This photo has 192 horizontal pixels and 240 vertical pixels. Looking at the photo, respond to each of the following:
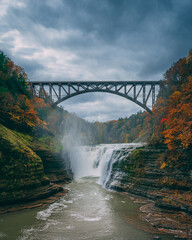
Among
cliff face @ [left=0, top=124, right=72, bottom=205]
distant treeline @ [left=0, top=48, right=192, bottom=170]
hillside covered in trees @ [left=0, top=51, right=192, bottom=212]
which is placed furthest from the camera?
distant treeline @ [left=0, top=48, right=192, bottom=170]

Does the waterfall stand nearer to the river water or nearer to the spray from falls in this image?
the spray from falls

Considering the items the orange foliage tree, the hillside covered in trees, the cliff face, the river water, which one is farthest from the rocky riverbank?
the cliff face

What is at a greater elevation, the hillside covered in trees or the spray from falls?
the hillside covered in trees

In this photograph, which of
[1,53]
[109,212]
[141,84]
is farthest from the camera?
[141,84]

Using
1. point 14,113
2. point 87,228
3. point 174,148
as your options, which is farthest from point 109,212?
point 14,113

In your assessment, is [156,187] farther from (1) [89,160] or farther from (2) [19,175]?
(1) [89,160]

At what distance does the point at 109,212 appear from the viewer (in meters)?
9.23

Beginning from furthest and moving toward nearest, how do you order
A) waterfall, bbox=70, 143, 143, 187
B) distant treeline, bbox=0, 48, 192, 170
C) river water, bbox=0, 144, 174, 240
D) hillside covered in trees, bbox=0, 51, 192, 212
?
waterfall, bbox=70, 143, 143, 187
distant treeline, bbox=0, 48, 192, 170
hillside covered in trees, bbox=0, 51, 192, 212
river water, bbox=0, 144, 174, 240

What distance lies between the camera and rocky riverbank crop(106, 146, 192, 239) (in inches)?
295

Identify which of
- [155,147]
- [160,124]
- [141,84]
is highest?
[141,84]

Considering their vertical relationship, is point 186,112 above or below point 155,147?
above

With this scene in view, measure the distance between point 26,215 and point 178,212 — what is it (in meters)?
7.43

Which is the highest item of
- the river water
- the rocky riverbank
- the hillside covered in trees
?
the hillside covered in trees

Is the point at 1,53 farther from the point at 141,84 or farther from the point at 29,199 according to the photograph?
the point at 141,84
